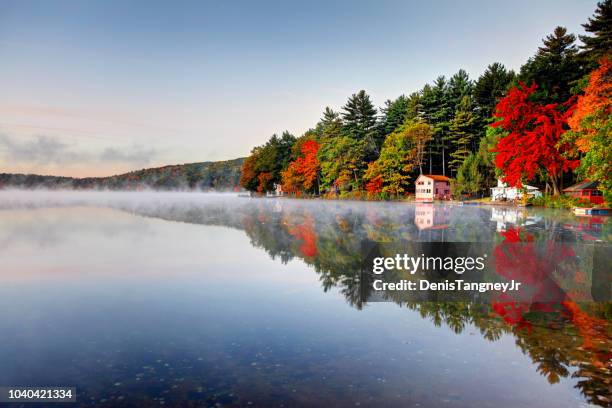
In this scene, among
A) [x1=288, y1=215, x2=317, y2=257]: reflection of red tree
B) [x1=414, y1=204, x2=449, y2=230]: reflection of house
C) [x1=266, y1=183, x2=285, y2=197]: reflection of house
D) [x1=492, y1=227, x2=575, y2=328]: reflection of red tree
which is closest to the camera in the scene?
[x1=492, y1=227, x2=575, y2=328]: reflection of red tree

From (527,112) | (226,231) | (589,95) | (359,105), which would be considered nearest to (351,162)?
(359,105)

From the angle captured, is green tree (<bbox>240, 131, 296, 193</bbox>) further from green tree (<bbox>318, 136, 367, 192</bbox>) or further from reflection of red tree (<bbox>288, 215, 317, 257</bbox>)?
reflection of red tree (<bbox>288, 215, 317, 257</bbox>)

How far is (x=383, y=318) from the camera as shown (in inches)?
327

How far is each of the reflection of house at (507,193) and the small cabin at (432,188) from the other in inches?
313

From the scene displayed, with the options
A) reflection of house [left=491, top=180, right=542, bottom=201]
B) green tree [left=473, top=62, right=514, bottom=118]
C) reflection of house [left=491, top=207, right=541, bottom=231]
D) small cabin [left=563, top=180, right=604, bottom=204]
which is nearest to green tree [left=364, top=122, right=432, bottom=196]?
green tree [left=473, top=62, right=514, bottom=118]

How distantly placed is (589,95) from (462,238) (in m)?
21.2

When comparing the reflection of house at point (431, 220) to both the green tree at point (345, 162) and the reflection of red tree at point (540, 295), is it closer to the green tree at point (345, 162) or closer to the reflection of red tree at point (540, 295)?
the reflection of red tree at point (540, 295)

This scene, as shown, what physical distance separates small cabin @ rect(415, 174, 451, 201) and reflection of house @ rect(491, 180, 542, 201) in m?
7.96

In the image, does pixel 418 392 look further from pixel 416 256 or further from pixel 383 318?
pixel 416 256

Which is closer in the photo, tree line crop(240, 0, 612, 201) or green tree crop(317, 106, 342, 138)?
tree line crop(240, 0, 612, 201)

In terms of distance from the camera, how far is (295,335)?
7328 mm

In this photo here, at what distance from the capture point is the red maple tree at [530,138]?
4578 centimetres

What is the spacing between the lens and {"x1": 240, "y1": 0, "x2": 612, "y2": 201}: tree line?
36688mm

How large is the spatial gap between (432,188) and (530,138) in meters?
25.8
